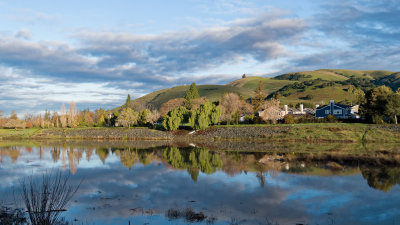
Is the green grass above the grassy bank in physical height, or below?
above

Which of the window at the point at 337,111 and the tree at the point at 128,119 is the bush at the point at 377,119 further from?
the tree at the point at 128,119

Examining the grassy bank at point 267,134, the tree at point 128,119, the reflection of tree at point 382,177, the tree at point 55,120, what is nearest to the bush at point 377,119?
the grassy bank at point 267,134

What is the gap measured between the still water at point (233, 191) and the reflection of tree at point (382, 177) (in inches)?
2.2

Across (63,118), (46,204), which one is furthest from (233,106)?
(46,204)

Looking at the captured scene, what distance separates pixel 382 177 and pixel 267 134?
117ft

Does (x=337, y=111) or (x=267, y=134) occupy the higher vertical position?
(x=337, y=111)

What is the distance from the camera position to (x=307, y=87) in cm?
19638

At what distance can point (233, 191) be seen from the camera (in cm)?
1694

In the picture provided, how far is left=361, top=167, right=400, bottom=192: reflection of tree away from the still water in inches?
2.2

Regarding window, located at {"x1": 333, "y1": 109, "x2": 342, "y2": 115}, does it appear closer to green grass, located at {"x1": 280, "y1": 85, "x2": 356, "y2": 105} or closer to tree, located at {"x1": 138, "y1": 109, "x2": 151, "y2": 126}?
tree, located at {"x1": 138, "y1": 109, "x2": 151, "y2": 126}

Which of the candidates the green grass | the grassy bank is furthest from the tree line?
the green grass

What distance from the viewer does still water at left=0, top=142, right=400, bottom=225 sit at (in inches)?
490

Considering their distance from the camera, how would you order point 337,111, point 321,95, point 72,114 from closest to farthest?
point 337,111
point 72,114
point 321,95

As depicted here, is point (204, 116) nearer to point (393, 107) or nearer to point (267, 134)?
point (267, 134)
